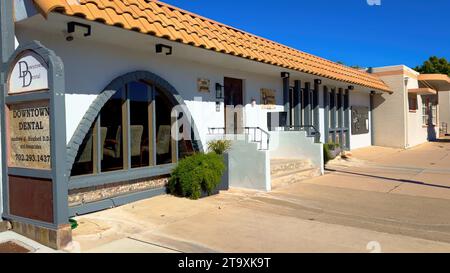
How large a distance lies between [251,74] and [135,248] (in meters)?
7.62

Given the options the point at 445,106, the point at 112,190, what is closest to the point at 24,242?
the point at 112,190

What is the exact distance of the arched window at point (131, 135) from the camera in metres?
7.14

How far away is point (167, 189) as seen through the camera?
848 cm

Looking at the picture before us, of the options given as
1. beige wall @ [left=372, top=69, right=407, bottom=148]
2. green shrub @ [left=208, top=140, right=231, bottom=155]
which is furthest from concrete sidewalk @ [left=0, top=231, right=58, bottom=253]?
beige wall @ [left=372, top=69, right=407, bottom=148]

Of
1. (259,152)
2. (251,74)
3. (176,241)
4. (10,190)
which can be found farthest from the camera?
(251,74)

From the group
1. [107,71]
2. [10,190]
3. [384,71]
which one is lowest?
[10,190]

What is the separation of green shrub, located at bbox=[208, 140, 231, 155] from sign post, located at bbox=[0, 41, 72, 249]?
4.54m

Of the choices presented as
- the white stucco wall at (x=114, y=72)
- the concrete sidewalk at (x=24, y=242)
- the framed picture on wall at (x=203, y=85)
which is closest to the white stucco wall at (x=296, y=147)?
the white stucco wall at (x=114, y=72)

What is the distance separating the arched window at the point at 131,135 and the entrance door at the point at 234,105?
2.31 metres

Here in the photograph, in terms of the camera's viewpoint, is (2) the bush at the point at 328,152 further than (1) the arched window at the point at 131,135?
Yes

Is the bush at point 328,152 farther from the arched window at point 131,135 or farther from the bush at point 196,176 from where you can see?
the arched window at point 131,135

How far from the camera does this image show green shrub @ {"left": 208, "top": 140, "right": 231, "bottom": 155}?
9195 millimetres
